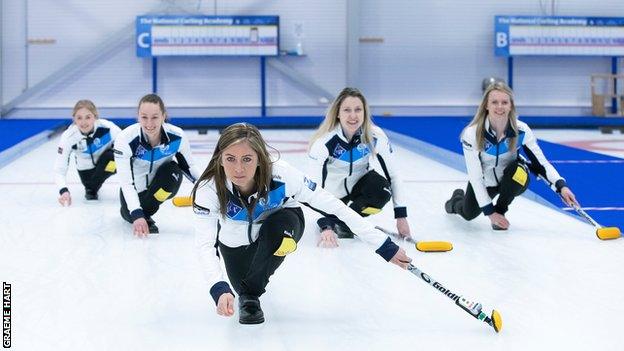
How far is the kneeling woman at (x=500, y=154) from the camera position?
4867 mm

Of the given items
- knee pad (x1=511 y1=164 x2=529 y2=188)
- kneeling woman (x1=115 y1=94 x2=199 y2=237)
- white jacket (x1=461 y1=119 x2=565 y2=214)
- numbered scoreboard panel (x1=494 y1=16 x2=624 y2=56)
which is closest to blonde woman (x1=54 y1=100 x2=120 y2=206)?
kneeling woman (x1=115 y1=94 x2=199 y2=237)

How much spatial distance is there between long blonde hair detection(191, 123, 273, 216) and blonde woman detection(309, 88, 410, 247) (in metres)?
1.47

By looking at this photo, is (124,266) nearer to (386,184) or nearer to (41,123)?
(386,184)

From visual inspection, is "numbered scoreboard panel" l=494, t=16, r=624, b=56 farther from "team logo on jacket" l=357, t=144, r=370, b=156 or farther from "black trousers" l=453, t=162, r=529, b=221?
"team logo on jacket" l=357, t=144, r=370, b=156

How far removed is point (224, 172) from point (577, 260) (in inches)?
74.2

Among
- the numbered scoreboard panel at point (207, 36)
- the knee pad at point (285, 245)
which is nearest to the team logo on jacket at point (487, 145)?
the knee pad at point (285, 245)

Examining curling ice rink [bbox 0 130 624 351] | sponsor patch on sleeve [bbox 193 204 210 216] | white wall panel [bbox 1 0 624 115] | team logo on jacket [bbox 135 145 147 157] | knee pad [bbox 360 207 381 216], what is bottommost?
curling ice rink [bbox 0 130 624 351]

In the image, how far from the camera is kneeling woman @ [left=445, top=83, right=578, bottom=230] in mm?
4867

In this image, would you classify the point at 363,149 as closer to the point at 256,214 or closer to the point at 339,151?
the point at 339,151

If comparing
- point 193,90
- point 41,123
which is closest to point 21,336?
point 41,123

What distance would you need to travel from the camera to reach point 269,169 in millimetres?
3104

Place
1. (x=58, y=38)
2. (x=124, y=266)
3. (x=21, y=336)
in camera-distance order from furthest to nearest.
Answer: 1. (x=58, y=38)
2. (x=124, y=266)
3. (x=21, y=336)

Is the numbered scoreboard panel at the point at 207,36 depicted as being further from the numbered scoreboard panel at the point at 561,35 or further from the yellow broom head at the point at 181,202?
the yellow broom head at the point at 181,202

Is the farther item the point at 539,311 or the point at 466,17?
the point at 466,17
